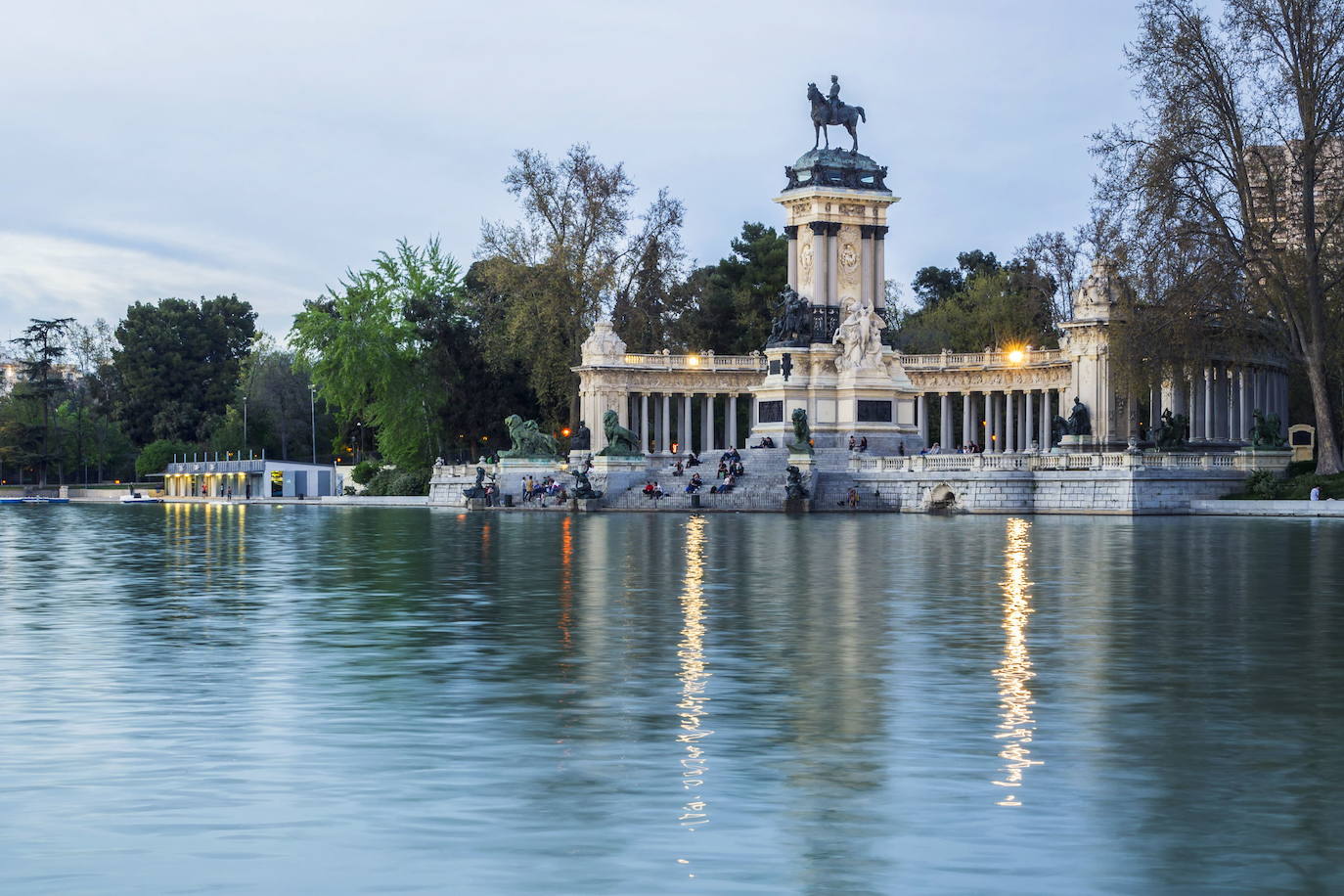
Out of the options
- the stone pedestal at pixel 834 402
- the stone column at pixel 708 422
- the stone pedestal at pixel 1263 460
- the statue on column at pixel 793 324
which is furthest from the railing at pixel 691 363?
the stone pedestal at pixel 1263 460

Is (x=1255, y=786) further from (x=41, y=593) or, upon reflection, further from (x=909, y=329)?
(x=909, y=329)

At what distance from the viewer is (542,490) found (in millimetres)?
74938

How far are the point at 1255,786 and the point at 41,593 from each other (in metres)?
20.5

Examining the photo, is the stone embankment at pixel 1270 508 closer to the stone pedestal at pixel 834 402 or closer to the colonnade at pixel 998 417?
the stone pedestal at pixel 834 402

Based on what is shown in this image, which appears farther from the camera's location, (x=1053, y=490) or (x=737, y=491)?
(x=737, y=491)

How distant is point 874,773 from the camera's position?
11.4 m

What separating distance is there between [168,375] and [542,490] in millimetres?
81417

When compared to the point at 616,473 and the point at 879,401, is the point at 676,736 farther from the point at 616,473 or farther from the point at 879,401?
the point at 879,401

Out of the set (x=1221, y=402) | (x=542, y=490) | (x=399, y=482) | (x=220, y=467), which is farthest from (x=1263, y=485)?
(x=220, y=467)

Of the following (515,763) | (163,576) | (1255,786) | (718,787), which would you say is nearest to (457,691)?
(515,763)

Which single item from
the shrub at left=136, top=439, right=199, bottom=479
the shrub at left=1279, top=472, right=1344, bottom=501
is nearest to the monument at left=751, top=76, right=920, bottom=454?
the shrub at left=1279, top=472, right=1344, bottom=501

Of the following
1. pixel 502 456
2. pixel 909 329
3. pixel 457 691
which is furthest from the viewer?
pixel 909 329

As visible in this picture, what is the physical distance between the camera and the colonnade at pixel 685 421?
9644 centimetres

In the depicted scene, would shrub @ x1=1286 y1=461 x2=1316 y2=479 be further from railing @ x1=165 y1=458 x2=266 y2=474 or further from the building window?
railing @ x1=165 y1=458 x2=266 y2=474
